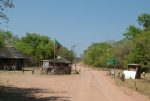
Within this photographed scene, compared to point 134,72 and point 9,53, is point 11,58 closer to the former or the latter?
point 9,53

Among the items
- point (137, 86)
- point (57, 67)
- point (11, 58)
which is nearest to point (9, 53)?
point (11, 58)

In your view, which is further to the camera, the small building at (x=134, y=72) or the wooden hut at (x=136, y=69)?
the wooden hut at (x=136, y=69)

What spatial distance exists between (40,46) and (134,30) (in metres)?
38.5

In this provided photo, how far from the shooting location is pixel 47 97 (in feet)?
90.3

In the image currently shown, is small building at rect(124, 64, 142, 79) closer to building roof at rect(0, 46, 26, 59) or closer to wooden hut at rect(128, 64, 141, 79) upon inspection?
wooden hut at rect(128, 64, 141, 79)

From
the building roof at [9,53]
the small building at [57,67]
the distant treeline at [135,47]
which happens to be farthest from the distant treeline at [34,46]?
the small building at [57,67]

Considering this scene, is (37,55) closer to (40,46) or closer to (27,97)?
(40,46)

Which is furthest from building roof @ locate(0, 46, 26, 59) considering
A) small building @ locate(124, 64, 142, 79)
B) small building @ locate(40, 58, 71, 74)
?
small building @ locate(124, 64, 142, 79)

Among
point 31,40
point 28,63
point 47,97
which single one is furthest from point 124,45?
point 47,97

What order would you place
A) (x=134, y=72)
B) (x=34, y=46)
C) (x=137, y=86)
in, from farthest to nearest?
(x=34, y=46), (x=134, y=72), (x=137, y=86)

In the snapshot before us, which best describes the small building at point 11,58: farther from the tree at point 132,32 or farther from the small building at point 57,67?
the tree at point 132,32

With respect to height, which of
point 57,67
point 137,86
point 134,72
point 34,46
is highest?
point 34,46

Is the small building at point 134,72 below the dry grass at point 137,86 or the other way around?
the other way around

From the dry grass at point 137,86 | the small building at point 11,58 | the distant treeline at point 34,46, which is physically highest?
the distant treeline at point 34,46
